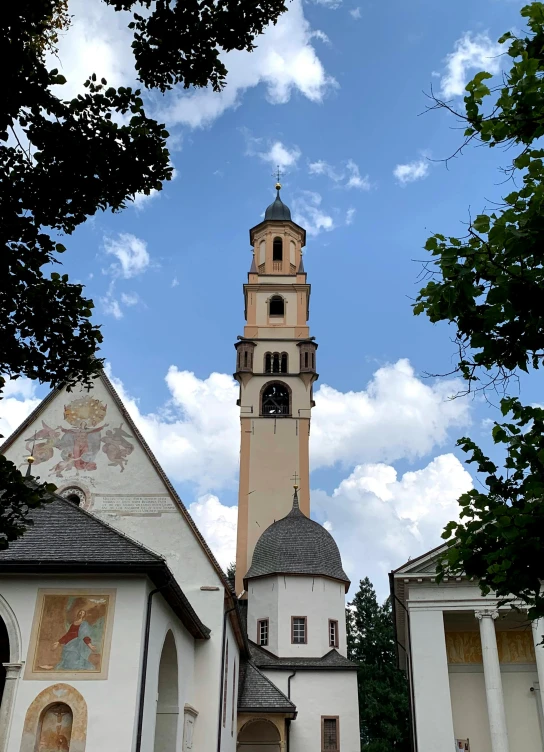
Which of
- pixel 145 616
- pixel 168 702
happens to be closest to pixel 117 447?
pixel 168 702

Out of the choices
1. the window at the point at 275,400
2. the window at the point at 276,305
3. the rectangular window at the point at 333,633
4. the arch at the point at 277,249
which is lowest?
the rectangular window at the point at 333,633

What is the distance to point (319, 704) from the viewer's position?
98.4 feet

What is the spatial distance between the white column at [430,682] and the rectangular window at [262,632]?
8234 millimetres

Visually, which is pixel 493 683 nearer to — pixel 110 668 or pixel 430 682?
pixel 430 682

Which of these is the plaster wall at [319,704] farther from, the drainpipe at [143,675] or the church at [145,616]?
the drainpipe at [143,675]

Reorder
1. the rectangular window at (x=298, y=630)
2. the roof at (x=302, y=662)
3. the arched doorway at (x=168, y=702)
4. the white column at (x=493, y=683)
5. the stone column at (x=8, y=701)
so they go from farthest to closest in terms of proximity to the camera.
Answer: the rectangular window at (x=298, y=630) < the roof at (x=302, y=662) < the white column at (x=493, y=683) < the arched doorway at (x=168, y=702) < the stone column at (x=8, y=701)

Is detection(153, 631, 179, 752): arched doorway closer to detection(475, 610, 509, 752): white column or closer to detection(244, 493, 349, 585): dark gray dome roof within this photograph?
detection(475, 610, 509, 752): white column

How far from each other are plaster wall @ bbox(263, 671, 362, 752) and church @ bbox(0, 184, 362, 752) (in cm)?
5

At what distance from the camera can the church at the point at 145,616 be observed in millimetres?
13414

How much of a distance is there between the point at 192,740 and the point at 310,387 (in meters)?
28.2

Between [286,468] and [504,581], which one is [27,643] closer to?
[504,581]

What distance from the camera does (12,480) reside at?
29.0 ft

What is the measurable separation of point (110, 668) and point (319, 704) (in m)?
18.8

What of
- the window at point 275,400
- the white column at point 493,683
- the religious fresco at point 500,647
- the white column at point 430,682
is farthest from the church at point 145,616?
the window at point 275,400
